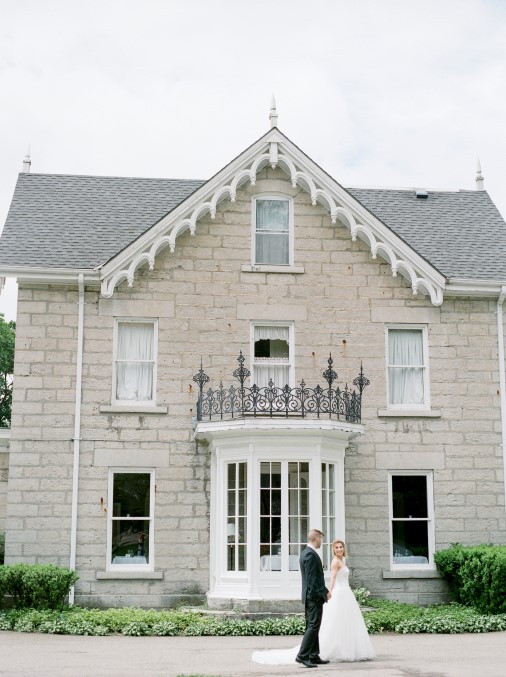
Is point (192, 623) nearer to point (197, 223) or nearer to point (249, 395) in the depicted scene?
point (249, 395)

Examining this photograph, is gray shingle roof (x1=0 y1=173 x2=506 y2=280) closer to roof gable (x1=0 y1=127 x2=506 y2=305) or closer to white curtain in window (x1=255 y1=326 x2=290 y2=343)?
roof gable (x1=0 y1=127 x2=506 y2=305)

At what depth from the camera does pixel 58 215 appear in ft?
74.2

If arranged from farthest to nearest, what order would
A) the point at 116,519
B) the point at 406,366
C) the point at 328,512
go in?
1. the point at 406,366
2. the point at 116,519
3. the point at 328,512

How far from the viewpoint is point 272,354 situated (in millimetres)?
20766

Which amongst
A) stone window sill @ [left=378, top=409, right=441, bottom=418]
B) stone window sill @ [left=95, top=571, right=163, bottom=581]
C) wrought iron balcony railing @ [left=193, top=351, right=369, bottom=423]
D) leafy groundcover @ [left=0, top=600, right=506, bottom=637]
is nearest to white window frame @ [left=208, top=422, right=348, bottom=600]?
wrought iron balcony railing @ [left=193, top=351, right=369, bottom=423]

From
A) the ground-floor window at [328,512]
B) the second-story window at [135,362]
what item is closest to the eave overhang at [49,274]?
the second-story window at [135,362]

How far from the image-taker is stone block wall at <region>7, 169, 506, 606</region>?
19.5 meters

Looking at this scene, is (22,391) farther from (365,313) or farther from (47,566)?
(365,313)

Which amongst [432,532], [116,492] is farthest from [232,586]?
[432,532]

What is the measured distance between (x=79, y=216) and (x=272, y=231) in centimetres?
502

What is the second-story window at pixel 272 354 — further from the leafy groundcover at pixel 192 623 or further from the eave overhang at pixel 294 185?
the leafy groundcover at pixel 192 623

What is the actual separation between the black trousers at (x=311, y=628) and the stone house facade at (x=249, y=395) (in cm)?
547

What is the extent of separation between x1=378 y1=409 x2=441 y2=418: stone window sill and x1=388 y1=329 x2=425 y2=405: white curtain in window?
0.37 m

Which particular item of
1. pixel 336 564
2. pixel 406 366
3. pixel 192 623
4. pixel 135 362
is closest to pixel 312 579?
pixel 336 564
